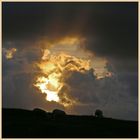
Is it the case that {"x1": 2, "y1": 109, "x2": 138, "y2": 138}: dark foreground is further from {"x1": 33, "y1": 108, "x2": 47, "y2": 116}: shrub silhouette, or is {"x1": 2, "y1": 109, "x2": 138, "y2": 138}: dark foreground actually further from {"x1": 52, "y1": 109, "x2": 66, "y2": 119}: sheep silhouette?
{"x1": 33, "y1": 108, "x2": 47, "y2": 116}: shrub silhouette

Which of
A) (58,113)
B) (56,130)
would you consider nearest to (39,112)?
(58,113)

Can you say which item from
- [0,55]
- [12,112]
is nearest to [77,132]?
[0,55]

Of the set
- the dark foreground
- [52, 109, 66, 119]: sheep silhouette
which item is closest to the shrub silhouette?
[52, 109, 66, 119]: sheep silhouette

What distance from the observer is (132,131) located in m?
50.5

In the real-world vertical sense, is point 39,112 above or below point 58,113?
above

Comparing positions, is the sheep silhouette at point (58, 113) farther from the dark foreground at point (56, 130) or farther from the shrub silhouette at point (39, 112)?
the dark foreground at point (56, 130)

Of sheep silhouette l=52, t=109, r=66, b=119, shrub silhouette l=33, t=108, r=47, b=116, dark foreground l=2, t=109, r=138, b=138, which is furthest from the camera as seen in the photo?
shrub silhouette l=33, t=108, r=47, b=116

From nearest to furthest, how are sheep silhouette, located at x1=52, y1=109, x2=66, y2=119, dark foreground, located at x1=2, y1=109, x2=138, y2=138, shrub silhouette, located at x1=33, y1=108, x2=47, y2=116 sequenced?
1. dark foreground, located at x1=2, y1=109, x2=138, y2=138
2. sheep silhouette, located at x1=52, y1=109, x2=66, y2=119
3. shrub silhouette, located at x1=33, y1=108, x2=47, y2=116

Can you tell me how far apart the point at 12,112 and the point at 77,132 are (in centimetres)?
2144

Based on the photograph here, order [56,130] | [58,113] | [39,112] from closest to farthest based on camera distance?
1. [56,130]
2. [39,112]
3. [58,113]

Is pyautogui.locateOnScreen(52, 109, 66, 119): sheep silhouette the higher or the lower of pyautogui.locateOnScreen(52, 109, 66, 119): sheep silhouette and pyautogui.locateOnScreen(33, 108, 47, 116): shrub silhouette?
the lower

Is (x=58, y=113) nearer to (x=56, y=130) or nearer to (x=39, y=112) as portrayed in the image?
(x=39, y=112)

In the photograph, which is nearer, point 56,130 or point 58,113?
point 56,130

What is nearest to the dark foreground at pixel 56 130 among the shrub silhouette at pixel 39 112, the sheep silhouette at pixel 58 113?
the sheep silhouette at pixel 58 113
